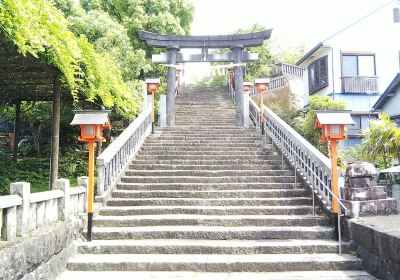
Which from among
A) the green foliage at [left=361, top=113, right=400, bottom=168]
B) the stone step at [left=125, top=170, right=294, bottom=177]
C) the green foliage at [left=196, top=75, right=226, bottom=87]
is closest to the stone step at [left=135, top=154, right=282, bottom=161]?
the stone step at [left=125, top=170, right=294, bottom=177]

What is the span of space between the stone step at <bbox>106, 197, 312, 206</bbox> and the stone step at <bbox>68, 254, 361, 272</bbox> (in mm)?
2044

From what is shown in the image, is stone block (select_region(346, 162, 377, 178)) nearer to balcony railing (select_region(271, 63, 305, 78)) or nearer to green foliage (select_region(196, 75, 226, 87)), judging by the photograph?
balcony railing (select_region(271, 63, 305, 78))

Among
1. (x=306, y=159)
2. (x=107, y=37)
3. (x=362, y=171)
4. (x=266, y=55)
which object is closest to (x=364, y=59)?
(x=266, y=55)

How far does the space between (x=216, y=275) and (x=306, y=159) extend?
4010 mm

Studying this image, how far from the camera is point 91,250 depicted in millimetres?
6637

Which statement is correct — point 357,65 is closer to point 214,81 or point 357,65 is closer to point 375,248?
point 214,81

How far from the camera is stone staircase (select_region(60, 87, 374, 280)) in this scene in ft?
19.7

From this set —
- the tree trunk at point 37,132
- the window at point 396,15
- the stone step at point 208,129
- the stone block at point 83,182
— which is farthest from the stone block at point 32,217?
the window at point 396,15

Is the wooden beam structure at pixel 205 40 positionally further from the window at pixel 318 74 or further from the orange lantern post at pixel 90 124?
the orange lantern post at pixel 90 124

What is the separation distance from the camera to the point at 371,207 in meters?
6.55

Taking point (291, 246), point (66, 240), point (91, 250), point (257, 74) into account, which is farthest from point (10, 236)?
point (257, 74)

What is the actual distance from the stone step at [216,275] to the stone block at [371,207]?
104 centimetres

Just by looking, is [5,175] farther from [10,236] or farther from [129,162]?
[10,236]

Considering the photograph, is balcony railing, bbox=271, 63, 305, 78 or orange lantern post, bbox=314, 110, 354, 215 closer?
orange lantern post, bbox=314, 110, 354, 215
